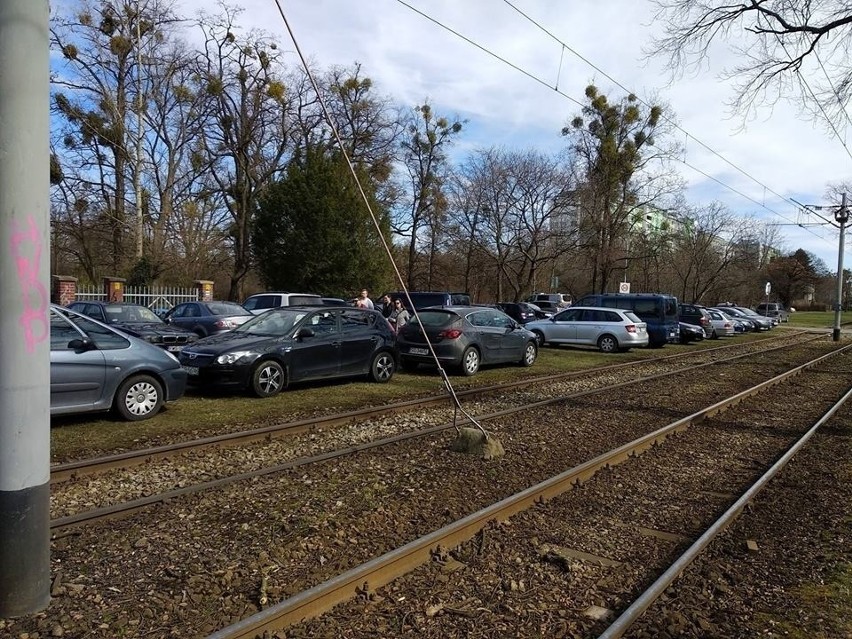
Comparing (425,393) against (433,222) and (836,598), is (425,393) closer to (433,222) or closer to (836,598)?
(836,598)

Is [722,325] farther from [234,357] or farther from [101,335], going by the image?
[101,335]

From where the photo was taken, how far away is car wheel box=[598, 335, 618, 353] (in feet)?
73.5

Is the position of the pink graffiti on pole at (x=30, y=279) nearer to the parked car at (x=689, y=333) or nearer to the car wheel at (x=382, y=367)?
the car wheel at (x=382, y=367)

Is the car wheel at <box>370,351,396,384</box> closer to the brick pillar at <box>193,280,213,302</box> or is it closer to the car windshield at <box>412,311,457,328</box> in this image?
the car windshield at <box>412,311,457,328</box>

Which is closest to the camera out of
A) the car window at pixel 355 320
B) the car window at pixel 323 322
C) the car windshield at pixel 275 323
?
the car windshield at pixel 275 323

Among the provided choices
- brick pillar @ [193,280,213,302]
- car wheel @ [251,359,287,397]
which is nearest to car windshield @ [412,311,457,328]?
car wheel @ [251,359,287,397]

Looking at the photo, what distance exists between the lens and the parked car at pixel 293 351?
10359 millimetres

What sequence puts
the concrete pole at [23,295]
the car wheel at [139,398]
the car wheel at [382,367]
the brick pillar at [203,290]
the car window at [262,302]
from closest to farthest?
the concrete pole at [23,295], the car wheel at [139,398], the car wheel at [382,367], the car window at [262,302], the brick pillar at [203,290]

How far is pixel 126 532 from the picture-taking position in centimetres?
482

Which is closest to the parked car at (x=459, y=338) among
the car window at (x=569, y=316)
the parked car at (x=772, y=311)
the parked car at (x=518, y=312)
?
the car window at (x=569, y=316)

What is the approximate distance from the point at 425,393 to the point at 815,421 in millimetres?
6421

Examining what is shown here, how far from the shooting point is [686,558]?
14.8 feet

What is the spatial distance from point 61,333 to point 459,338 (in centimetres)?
819

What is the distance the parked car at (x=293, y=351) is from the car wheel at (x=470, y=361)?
1935 mm
